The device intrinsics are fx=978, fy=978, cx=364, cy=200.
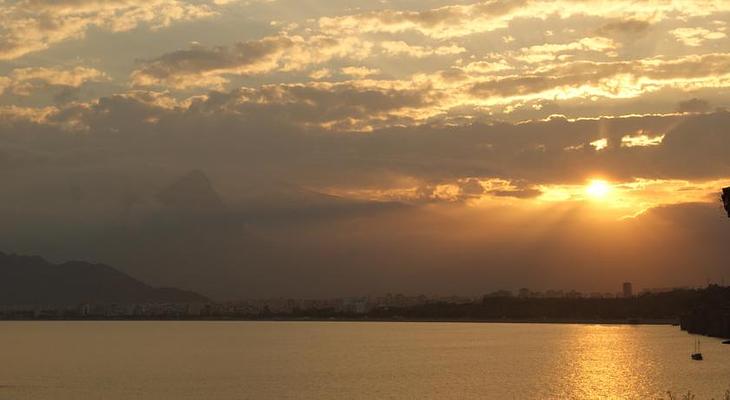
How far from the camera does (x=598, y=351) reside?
17312cm

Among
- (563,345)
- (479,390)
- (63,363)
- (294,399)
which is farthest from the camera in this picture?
(563,345)

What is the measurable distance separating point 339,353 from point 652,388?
264 feet

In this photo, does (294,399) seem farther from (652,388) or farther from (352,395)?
(652,388)

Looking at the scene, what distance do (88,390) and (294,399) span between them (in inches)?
934

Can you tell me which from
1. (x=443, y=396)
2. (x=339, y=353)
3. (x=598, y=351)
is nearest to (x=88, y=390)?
(x=443, y=396)

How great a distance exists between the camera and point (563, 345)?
197m

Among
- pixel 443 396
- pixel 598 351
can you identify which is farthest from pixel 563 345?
pixel 443 396

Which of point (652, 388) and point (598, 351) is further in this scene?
point (598, 351)

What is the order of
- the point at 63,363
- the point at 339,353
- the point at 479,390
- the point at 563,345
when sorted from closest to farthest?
the point at 479,390 → the point at 63,363 → the point at 339,353 → the point at 563,345

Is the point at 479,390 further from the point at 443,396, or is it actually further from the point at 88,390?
the point at 88,390

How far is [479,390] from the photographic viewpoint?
99.4 m

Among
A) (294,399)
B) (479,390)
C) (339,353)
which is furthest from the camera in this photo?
→ (339,353)

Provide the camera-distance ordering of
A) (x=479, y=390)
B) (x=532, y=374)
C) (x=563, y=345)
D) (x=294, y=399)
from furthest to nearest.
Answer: (x=563, y=345) < (x=532, y=374) < (x=479, y=390) < (x=294, y=399)

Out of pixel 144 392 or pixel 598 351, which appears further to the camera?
pixel 598 351
